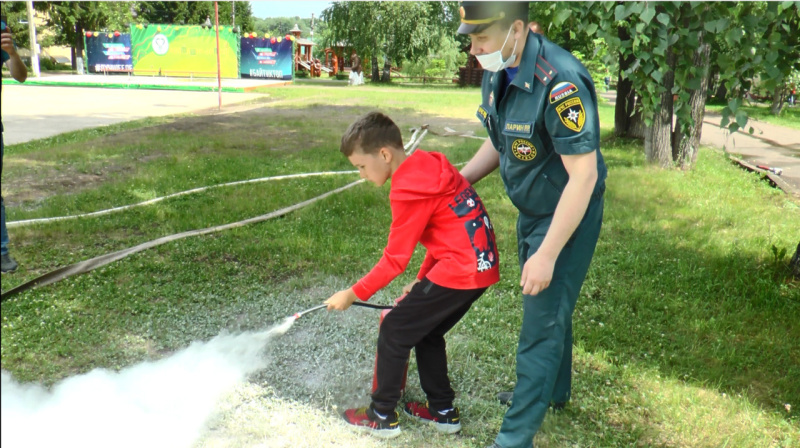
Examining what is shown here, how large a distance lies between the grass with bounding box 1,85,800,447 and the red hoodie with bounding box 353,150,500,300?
0.87 metres

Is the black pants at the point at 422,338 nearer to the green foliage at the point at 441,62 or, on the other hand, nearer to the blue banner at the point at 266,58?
the green foliage at the point at 441,62

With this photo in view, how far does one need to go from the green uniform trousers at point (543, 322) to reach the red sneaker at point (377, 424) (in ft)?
1.73

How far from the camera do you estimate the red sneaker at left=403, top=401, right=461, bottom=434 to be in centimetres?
289

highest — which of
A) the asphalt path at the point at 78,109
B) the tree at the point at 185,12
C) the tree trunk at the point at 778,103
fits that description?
the tree at the point at 185,12

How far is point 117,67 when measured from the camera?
36656mm

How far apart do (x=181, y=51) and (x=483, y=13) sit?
35.9m

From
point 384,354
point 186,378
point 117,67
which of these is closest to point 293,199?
point 186,378

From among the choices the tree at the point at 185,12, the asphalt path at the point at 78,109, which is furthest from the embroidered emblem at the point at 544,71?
the tree at the point at 185,12

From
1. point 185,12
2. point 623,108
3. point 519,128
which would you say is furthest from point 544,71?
point 185,12

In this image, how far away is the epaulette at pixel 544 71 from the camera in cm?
217

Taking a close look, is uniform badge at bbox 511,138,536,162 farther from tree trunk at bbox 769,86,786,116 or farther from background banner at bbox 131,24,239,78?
background banner at bbox 131,24,239,78

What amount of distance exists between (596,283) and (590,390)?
5.28 ft

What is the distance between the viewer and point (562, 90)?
2.15 m

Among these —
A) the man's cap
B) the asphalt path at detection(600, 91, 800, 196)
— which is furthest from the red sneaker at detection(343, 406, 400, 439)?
the asphalt path at detection(600, 91, 800, 196)
